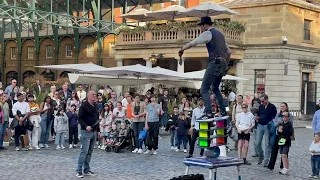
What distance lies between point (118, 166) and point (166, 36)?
21.6m

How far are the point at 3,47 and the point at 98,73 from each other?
30.3 m

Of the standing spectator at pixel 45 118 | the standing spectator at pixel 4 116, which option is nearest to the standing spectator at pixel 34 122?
the standing spectator at pixel 45 118

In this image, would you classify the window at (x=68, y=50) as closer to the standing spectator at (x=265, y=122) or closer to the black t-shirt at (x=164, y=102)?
the black t-shirt at (x=164, y=102)

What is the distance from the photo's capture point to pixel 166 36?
35.2 m

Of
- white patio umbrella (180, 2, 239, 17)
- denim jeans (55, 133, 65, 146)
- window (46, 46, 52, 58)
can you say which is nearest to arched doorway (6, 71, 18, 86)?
window (46, 46, 52, 58)

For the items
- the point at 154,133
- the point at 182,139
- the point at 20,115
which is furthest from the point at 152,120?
the point at 20,115

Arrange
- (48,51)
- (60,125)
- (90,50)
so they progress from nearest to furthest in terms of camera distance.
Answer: (60,125) < (90,50) < (48,51)

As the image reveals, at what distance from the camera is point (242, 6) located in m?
35.7

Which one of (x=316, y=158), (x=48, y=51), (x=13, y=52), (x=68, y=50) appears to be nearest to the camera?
(x=316, y=158)

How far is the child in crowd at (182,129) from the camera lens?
1791 centimetres

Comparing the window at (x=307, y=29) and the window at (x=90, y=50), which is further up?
the window at (x=307, y=29)

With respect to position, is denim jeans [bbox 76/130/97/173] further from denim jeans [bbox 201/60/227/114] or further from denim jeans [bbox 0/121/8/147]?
denim jeans [bbox 0/121/8/147]

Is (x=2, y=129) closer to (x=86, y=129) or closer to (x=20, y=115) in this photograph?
(x=20, y=115)

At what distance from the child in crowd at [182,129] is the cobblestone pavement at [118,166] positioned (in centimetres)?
53
